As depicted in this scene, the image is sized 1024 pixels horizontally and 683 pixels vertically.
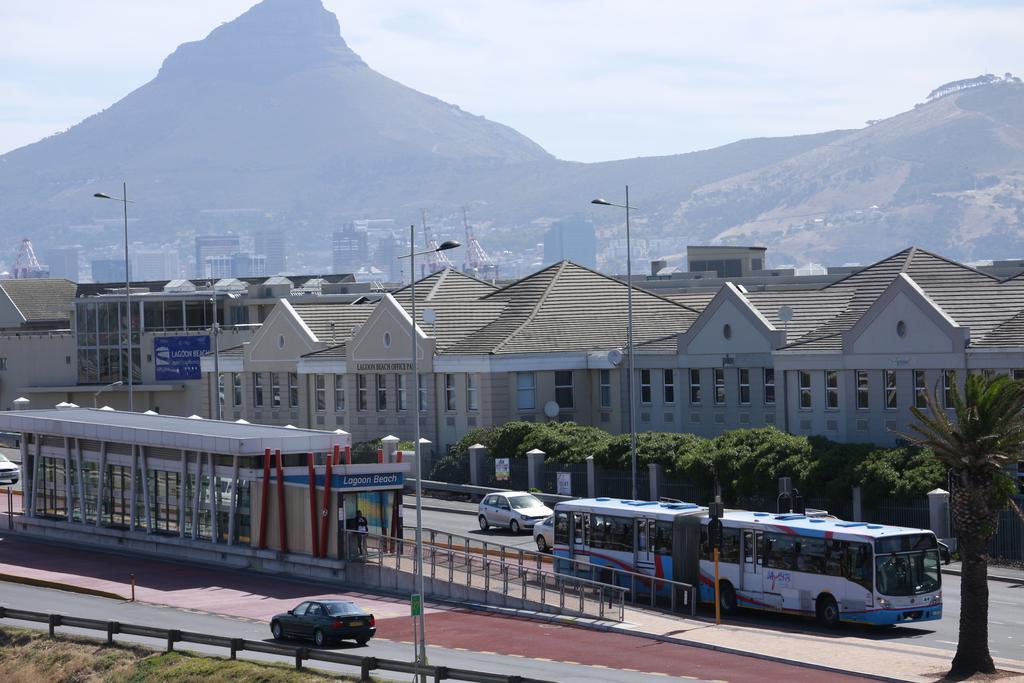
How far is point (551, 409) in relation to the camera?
7762cm

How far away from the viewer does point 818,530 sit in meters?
42.0

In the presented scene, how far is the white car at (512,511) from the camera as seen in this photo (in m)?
59.8

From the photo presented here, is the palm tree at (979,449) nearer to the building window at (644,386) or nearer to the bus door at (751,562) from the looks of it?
the bus door at (751,562)

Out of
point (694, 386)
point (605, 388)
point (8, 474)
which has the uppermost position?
point (694, 386)

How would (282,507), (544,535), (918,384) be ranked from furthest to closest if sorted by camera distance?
(918,384) → (544,535) → (282,507)

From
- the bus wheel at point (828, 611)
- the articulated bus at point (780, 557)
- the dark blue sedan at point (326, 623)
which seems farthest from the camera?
the bus wheel at point (828, 611)

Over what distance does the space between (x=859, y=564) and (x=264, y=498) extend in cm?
1921

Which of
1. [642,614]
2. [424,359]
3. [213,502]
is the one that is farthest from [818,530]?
[424,359]

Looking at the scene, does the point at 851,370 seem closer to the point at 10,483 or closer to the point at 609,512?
the point at 609,512

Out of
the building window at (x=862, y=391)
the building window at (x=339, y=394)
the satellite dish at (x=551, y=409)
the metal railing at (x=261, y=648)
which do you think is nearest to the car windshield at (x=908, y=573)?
the metal railing at (x=261, y=648)

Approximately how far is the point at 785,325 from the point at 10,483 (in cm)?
3448

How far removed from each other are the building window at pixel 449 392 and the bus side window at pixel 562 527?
30155 mm

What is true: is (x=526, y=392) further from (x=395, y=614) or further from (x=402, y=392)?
(x=395, y=614)

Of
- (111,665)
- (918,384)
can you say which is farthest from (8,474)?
(918,384)
